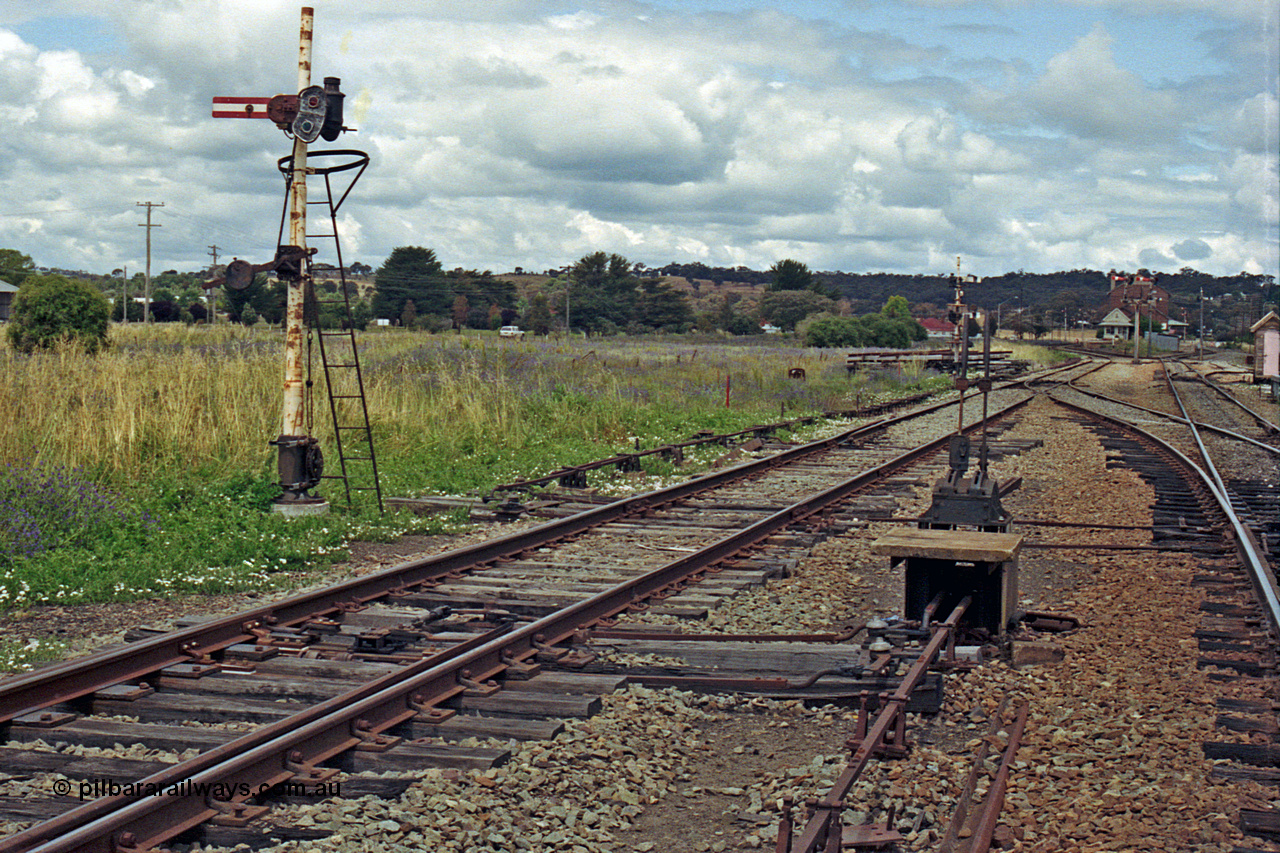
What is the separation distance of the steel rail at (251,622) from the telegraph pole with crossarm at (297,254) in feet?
8.52

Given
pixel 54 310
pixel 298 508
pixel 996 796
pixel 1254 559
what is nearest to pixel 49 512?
pixel 298 508

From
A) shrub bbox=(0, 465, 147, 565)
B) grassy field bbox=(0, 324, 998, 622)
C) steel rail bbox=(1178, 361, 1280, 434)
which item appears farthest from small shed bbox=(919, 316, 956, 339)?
shrub bbox=(0, 465, 147, 565)

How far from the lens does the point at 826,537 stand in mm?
10328

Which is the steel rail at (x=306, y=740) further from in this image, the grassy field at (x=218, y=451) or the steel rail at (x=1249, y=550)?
the grassy field at (x=218, y=451)

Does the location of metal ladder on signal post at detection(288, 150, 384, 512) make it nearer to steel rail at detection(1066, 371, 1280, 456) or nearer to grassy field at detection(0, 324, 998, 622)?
grassy field at detection(0, 324, 998, 622)

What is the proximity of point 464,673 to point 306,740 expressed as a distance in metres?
1.19

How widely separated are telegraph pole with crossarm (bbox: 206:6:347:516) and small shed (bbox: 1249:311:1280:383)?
1214 inches

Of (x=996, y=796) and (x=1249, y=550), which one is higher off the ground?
(x=1249, y=550)

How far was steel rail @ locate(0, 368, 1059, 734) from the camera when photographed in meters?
5.30

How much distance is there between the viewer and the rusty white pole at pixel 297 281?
36.8ft

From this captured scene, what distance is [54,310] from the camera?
3381 centimetres

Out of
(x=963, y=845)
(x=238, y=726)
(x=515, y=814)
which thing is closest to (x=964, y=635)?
(x=963, y=845)

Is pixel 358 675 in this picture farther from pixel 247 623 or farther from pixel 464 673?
pixel 247 623

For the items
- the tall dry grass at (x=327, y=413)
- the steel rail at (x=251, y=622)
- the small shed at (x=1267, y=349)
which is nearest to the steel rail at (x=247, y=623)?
the steel rail at (x=251, y=622)
